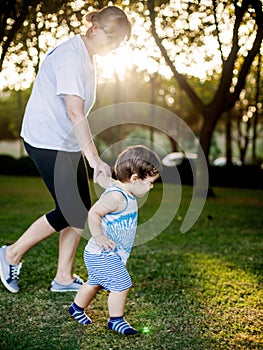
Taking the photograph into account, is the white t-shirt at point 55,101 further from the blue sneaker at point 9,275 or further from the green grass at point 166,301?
the green grass at point 166,301

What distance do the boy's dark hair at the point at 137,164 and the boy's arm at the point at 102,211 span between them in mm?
129

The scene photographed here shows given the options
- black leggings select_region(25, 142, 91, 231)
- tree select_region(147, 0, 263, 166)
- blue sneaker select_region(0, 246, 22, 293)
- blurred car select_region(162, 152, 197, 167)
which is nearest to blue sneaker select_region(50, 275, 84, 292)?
blue sneaker select_region(0, 246, 22, 293)

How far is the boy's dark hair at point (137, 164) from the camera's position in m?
3.02

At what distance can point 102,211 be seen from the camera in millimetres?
3020

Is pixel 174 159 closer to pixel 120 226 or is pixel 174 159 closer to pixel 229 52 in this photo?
pixel 229 52

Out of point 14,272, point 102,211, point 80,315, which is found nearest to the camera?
point 102,211

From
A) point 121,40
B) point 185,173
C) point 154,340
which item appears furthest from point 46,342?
point 185,173

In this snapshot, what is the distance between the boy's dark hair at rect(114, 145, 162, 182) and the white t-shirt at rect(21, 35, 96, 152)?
2.05 feet

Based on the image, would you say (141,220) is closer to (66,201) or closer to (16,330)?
(66,201)

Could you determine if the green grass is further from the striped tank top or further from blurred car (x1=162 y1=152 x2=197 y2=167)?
blurred car (x1=162 y1=152 x2=197 y2=167)

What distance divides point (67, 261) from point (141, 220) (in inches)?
191

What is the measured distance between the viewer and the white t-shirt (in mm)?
3504

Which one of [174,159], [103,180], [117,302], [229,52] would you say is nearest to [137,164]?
[103,180]

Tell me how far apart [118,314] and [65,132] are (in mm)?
1298
